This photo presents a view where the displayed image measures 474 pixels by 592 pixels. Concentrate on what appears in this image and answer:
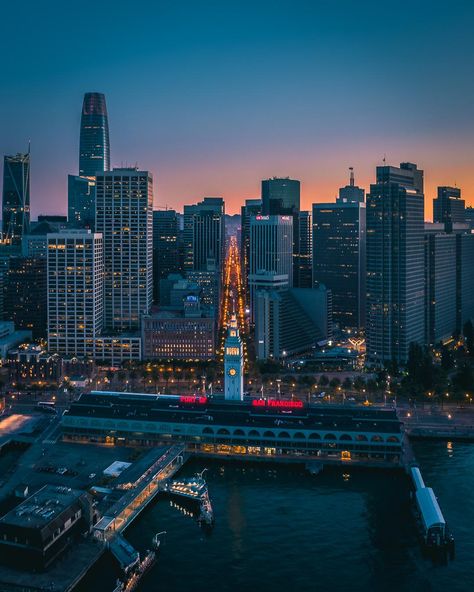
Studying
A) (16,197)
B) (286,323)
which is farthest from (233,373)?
(16,197)

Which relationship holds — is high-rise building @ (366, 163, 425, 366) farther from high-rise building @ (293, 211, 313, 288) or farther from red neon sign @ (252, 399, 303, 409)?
high-rise building @ (293, 211, 313, 288)

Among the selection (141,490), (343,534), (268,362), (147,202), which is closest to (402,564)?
(343,534)

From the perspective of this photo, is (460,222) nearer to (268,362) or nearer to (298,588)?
(268,362)

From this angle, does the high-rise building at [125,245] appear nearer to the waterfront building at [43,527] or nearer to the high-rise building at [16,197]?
the waterfront building at [43,527]

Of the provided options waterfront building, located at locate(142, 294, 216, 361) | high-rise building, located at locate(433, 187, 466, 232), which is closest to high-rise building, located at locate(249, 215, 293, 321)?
high-rise building, located at locate(433, 187, 466, 232)

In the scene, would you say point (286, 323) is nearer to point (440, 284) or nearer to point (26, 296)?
point (440, 284)

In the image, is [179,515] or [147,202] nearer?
[179,515]
